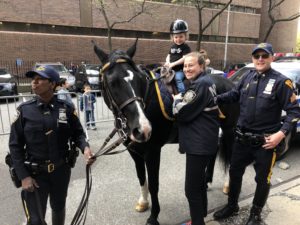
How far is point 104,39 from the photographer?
25.8 meters

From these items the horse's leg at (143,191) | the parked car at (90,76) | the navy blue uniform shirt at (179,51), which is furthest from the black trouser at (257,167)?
the parked car at (90,76)

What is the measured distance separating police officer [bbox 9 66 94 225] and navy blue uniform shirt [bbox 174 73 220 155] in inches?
38.8

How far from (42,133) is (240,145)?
2181mm

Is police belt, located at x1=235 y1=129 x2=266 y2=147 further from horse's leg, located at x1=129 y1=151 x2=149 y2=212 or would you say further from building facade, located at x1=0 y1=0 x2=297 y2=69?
building facade, located at x1=0 y1=0 x2=297 y2=69

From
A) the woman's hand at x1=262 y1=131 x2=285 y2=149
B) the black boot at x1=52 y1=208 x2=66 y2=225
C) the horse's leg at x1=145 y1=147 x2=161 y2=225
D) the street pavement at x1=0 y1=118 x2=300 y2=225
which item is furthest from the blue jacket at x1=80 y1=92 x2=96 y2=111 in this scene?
the woman's hand at x1=262 y1=131 x2=285 y2=149

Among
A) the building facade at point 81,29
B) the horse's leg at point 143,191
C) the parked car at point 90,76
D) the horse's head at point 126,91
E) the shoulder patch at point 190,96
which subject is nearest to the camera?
the horse's head at point 126,91

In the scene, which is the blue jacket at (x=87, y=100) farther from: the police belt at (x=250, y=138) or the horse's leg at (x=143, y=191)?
the police belt at (x=250, y=138)

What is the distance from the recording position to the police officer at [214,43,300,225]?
9.22 feet

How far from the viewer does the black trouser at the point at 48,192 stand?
2.45 m

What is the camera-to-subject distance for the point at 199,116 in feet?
8.69

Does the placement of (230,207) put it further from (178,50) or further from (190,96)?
(178,50)

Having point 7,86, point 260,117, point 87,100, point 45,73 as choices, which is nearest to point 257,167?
point 260,117

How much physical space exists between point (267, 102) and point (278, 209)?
1.65 m

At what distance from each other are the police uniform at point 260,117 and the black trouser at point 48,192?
193cm
